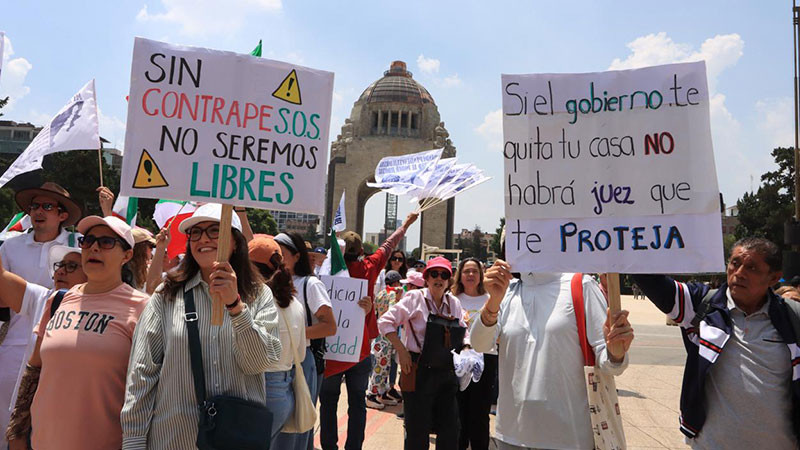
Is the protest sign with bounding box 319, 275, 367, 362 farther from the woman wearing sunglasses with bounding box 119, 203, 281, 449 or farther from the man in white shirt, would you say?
the woman wearing sunglasses with bounding box 119, 203, 281, 449

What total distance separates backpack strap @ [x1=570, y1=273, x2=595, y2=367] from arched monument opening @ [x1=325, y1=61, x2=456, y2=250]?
154 ft

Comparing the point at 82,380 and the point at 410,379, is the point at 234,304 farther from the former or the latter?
the point at 410,379

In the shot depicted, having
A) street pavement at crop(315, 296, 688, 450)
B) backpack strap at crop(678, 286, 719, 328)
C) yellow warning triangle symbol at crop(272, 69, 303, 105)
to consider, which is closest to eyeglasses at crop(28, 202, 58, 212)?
yellow warning triangle symbol at crop(272, 69, 303, 105)

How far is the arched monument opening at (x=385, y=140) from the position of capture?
173 feet

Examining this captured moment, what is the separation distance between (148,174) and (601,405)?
270 cm

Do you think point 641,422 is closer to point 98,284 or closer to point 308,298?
point 308,298

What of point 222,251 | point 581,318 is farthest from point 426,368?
point 222,251

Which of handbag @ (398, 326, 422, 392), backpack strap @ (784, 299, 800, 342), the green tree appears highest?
the green tree

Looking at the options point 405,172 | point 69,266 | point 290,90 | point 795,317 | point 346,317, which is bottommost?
point 346,317

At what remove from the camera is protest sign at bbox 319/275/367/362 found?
5336mm

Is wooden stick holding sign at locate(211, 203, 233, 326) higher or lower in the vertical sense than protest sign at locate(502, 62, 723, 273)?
lower

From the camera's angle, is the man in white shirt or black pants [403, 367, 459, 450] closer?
the man in white shirt

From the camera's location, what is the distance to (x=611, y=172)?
3.17m

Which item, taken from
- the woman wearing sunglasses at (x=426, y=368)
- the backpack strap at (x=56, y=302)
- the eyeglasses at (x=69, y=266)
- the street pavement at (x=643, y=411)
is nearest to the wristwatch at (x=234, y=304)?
the backpack strap at (x=56, y=302)
